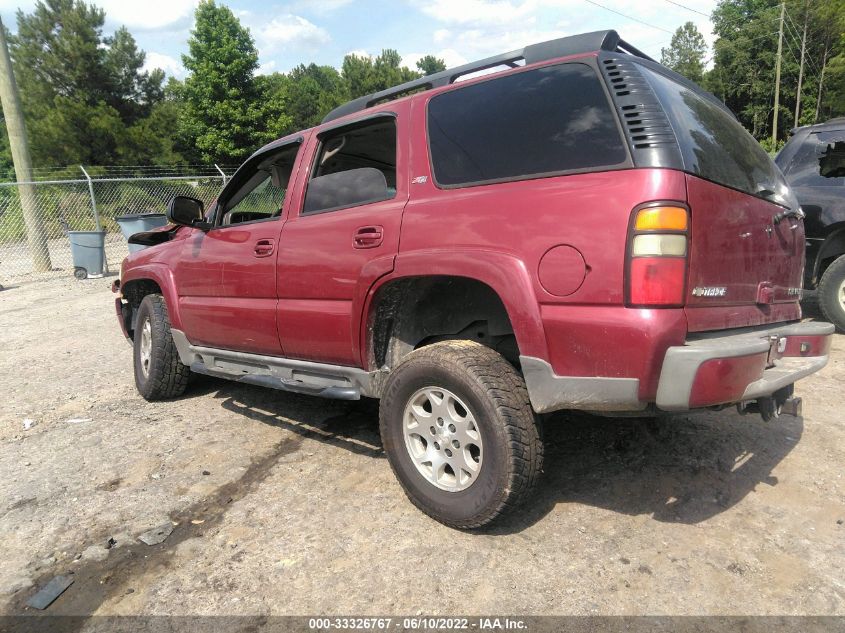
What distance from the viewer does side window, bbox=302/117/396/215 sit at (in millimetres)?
2969

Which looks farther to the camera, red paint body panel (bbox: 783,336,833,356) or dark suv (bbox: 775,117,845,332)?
dark suv (bbox: 775,117,845,332)

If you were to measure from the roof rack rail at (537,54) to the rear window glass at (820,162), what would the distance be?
3.91m

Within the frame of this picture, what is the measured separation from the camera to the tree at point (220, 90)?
106 feet

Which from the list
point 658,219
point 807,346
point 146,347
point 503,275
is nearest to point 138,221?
point 146,347

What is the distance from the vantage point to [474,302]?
2.78 m

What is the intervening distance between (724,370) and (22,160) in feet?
51.2

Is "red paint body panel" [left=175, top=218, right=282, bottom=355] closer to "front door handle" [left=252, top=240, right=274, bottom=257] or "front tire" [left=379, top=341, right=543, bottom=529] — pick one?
"front door handle" [left=252, top=240, right=274, bottom=257]

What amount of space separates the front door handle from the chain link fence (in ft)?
35.7

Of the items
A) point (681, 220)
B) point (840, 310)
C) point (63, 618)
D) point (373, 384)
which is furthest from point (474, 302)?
point (840, 310)

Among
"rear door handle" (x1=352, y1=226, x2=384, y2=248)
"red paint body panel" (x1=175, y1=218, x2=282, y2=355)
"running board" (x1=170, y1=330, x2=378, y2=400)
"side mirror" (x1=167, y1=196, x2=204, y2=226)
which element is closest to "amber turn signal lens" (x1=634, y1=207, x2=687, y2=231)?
"rear door handle" (x1=352, y1=226, x2=384, y2=248)

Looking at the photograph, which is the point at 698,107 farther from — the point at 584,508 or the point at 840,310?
the point at 840,310

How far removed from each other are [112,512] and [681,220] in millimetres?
2920

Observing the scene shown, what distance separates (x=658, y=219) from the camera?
200 cm

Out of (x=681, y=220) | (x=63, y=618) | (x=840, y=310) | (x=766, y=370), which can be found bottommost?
(x=63, y=618)
